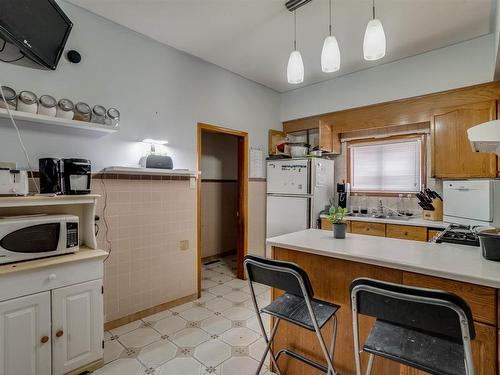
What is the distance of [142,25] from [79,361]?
2914mm

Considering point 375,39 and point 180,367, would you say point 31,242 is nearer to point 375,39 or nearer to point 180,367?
point 180,367

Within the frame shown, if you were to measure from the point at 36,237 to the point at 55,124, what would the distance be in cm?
94

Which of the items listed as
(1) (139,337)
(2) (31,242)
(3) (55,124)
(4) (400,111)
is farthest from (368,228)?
(3) (55,124)

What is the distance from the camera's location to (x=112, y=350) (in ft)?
7.25

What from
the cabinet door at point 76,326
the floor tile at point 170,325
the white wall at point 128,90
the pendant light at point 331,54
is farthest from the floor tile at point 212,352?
the pendant light at point 331,54

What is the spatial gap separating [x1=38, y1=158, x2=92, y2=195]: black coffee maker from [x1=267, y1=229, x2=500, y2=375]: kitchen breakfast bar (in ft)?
5.16

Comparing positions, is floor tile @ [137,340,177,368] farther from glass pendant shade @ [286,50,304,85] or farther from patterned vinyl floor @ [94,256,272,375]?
glass pendant shade @ [286,50,304,85]

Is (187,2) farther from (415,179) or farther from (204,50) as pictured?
(415,179)

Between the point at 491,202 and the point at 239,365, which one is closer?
the point at 239,365

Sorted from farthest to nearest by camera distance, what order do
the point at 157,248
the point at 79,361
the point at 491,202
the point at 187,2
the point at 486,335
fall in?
the point at 157,248
the point at 491,202
the point at 187,2
the point at 79,361
the point at 486,335

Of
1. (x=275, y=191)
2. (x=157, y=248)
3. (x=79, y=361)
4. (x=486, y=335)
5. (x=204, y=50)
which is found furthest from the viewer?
(x=275, y=191)

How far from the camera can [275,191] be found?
4102 millimetres

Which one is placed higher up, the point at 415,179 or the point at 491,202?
the point at 415,179

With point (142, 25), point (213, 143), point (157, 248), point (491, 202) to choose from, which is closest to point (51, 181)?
point (157, 248)
